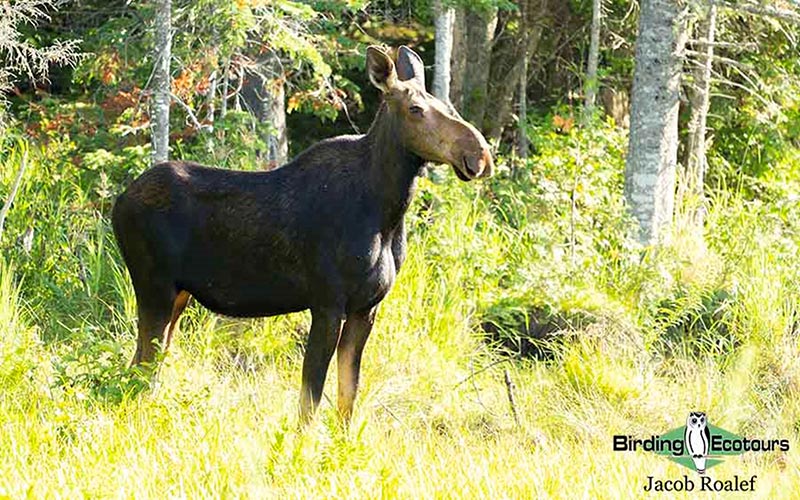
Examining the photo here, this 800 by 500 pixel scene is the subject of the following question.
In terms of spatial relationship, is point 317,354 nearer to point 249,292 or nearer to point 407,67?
point 249,292

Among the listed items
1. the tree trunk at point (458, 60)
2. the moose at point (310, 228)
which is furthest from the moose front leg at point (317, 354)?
the tree trunk at point (458, 60)

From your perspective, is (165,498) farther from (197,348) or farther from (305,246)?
(197,348)

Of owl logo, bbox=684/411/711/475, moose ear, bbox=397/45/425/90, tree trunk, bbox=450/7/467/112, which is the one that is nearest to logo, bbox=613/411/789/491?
owl logo, bbox=684/411/711/475

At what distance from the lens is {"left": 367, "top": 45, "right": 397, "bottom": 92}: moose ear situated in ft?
21.5

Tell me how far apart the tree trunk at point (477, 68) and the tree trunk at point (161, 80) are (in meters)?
5.66

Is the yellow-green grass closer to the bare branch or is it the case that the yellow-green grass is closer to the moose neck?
the moose neck

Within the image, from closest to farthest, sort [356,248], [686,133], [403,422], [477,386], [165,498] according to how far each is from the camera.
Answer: [165,498] < [356,248] < [403,422] < [477,386] < [686,133]

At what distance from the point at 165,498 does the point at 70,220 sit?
5223mm

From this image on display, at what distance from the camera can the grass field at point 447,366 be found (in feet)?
19.2

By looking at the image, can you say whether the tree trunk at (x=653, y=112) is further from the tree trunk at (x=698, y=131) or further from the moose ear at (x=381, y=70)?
the moose ear at (x=381, y=70)

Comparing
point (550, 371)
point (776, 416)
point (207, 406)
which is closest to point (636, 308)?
point (550, 371)

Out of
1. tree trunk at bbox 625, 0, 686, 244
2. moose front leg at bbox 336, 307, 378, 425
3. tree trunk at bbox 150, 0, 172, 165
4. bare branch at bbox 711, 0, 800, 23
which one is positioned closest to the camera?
moose front leg at bbox 336, 307, 378, 425

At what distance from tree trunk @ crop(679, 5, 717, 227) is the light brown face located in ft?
18.8

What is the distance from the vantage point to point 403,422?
7555mm
